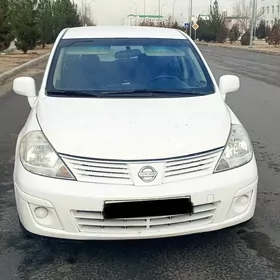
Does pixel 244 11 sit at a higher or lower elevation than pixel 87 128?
lower

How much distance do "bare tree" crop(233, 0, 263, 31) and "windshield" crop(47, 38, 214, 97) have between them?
7397 cm

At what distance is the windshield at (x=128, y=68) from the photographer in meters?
4.32

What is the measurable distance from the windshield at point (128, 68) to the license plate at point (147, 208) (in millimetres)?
1324

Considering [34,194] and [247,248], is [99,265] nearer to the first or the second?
[34,194]

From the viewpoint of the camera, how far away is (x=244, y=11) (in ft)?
297

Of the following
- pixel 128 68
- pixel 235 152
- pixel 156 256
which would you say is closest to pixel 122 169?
pixel 156 256

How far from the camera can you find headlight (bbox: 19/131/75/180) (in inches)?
127

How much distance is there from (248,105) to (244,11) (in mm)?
84946

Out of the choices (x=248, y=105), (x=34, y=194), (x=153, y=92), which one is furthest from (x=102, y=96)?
(x=248, y=105)

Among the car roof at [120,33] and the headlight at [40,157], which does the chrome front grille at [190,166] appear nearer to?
the headlight at [40,157]

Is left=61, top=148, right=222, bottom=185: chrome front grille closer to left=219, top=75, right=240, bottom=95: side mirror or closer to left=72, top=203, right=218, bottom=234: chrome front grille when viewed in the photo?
left=72, top=203, right=218, bottom=234: chrome front grille

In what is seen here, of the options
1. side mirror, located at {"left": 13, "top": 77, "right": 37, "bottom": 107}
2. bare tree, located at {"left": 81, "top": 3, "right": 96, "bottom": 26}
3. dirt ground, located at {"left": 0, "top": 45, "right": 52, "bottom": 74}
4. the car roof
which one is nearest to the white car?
side mirror, located at {"left": 13, "top": 77, "right": 37, "bottom": 107}

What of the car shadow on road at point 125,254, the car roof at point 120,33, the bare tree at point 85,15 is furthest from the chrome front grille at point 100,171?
the bare tree at point 85,15

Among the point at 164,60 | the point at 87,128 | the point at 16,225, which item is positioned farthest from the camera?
the point at 164,60
